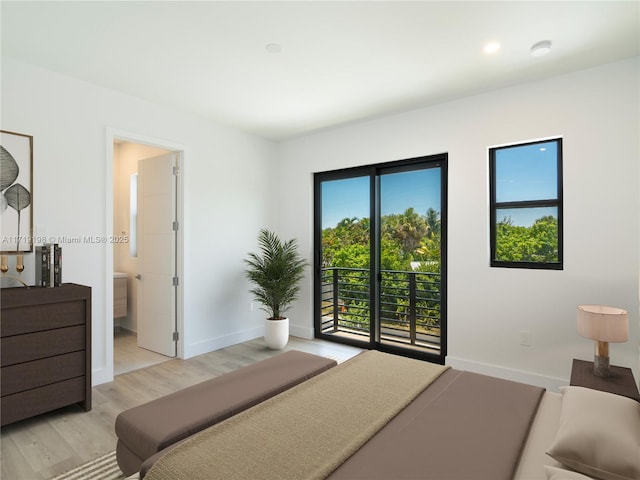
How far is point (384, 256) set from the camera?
13.8ft

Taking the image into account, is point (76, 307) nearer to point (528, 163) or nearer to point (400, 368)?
point (400, 368)

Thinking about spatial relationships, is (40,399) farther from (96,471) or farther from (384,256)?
(384,256)

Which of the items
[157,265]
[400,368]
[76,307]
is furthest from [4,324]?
[400,368]

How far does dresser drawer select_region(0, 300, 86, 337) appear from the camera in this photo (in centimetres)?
235

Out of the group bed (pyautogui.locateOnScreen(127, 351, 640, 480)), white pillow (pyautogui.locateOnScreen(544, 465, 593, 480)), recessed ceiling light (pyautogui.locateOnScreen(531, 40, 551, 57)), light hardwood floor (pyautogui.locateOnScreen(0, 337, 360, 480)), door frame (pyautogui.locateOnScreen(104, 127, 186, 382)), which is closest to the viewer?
white pillow (pyautogui.locateOnScreen(544, 465, 593, 480))

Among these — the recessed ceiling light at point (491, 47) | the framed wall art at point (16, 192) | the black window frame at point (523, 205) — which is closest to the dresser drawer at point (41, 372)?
the framed wall art at point (16, 192)

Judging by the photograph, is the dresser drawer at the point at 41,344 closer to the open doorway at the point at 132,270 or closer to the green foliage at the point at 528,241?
the open doorway at the point at 132,270

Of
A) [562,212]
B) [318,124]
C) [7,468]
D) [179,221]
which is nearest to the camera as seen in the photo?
[7,468]

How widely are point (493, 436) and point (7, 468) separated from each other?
2629 millimetres

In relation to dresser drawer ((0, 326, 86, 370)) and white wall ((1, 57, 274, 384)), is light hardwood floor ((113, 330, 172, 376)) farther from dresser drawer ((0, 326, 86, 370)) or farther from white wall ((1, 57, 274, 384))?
dresser drawer ((0, 326, 86, 370))

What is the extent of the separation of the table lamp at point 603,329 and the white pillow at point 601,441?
96cm

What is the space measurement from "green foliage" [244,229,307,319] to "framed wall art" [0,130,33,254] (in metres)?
2.20

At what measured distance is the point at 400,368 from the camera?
7.30 feet

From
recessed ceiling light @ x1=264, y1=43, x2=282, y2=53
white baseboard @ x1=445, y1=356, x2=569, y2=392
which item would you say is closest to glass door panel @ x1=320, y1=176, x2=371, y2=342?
white baseboard @ x1=445, y1=356, x2=569, y2=392
